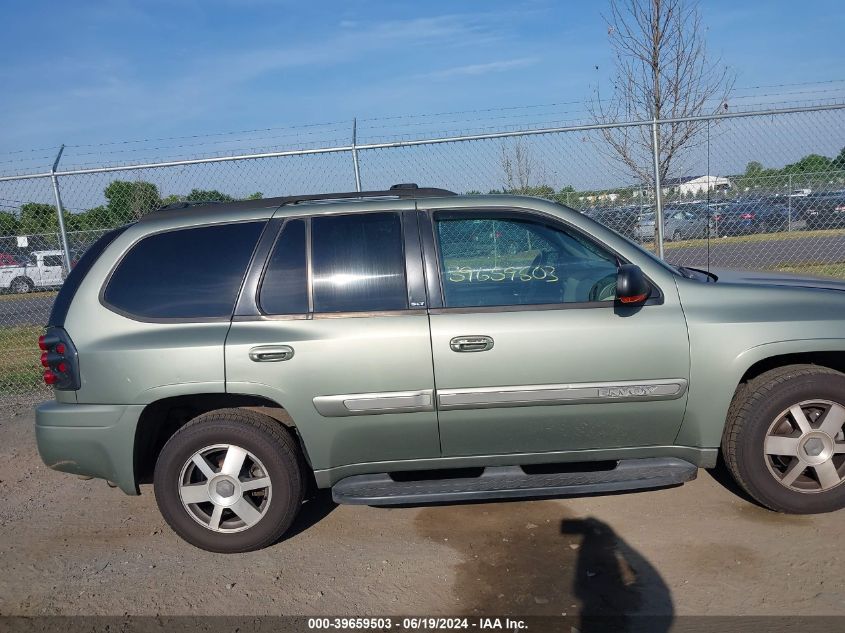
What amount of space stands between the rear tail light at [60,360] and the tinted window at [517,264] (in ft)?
6.58

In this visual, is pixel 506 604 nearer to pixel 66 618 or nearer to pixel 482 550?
pixel 482 550

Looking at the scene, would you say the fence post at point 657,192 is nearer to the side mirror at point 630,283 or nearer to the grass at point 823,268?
the grass at point 823,268

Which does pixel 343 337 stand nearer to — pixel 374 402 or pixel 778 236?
pixel 374 402

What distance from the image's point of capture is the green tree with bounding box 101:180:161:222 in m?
7.14

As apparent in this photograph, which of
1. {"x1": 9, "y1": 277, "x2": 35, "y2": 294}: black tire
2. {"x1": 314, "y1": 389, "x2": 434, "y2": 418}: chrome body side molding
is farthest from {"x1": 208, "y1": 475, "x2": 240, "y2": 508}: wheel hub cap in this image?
{"x1": 9, "y1": 277, "x2": 35, "y2": 294}: black tire

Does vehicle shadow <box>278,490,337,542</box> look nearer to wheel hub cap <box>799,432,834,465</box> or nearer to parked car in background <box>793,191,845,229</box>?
wheel hub cap <box>799,432,834,465</box>

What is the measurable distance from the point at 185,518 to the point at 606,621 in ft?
7.25

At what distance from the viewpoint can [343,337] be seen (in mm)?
3477

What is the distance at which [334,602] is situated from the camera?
3189 millimetres

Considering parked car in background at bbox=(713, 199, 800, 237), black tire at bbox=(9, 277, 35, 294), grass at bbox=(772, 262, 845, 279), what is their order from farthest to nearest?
1. black tire at bbox=(9, 277, 35, 294)
2. grass at bbox=(772, 262, 845, 279)
3. parked car in background at bbox=(713, 199, 800, 237)

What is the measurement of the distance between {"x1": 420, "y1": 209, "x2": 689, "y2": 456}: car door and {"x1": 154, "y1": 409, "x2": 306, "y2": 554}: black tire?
0.86 metres

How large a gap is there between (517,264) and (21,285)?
10234 mm

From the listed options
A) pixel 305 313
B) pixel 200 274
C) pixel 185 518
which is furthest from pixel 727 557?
pixel 200 274

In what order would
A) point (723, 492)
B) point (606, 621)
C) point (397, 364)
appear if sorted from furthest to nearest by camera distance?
point (723, 492), point (397, 364), point (606, 621)
